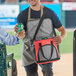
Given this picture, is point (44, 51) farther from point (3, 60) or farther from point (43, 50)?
point (3, 60)

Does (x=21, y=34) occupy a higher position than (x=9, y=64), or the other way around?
(x=21, y=34)

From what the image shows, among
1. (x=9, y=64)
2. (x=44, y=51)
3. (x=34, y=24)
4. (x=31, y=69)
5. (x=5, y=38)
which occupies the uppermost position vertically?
(x=34, y=24)

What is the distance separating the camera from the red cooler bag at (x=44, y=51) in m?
3.04

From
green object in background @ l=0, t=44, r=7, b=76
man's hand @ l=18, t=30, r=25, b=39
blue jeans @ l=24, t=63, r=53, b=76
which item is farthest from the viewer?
blue jeans @ l=24, t=63, r=53, b=76

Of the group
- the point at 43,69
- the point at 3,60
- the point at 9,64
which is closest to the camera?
the point at 3,60

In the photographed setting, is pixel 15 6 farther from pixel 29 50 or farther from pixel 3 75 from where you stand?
pixel 3 75

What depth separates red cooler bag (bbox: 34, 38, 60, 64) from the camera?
9.96 feet

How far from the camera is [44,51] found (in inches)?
120

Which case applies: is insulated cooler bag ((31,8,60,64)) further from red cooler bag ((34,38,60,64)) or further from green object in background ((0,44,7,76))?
green object in background ((0,44,7,76))

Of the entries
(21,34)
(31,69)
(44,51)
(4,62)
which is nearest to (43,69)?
(31,69)

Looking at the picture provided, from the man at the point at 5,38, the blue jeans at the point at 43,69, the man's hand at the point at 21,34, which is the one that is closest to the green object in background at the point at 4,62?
the man at the point at 5,38

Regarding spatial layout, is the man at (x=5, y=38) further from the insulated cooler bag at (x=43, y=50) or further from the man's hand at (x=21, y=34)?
the insulated cooler bag at (x=43, y=50)

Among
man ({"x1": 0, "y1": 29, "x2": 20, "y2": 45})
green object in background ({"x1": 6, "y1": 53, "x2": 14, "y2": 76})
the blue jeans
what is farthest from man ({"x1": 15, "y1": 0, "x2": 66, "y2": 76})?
green object in background ({"x1": 6, "y1": 53, "x2": 14, "y2": 76})

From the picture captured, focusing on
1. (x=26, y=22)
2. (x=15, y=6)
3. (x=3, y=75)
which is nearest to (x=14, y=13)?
(x=15, y=6)
